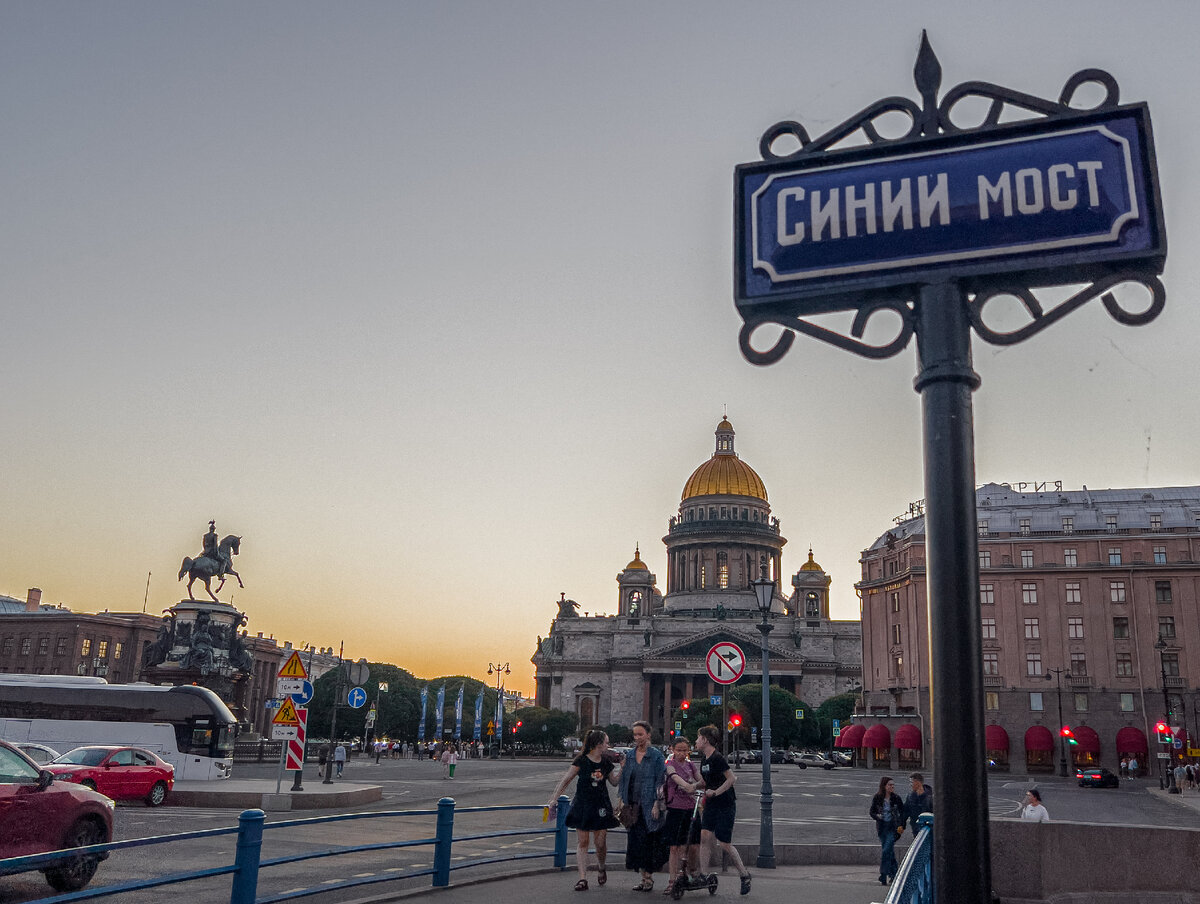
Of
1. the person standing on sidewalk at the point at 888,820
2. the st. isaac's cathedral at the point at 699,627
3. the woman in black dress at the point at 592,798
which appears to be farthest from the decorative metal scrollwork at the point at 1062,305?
the st. isaac's cathedral at the point at 699,627

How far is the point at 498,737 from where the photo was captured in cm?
10006

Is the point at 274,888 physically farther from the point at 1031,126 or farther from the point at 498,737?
the point at 498,737

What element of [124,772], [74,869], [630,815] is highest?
[630,815]

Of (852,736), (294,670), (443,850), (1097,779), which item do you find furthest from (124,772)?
(852,736)

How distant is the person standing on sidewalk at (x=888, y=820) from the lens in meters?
15.5

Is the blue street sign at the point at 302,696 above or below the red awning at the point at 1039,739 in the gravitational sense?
above

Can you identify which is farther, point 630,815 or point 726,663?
point 726,663

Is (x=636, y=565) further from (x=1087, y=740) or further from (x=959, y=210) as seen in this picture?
(x=959, y=210)

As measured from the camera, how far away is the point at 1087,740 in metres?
68.7

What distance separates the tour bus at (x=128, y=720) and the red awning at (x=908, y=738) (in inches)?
2013

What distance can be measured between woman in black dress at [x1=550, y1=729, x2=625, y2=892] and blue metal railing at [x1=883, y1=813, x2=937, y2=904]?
15.4 feet

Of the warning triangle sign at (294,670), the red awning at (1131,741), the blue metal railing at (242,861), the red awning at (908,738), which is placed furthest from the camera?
the red awning at (908,738)

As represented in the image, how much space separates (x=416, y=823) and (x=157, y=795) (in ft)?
24.5

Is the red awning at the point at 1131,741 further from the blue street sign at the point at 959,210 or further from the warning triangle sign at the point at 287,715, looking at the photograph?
the blue street sign at the point at 959,210
